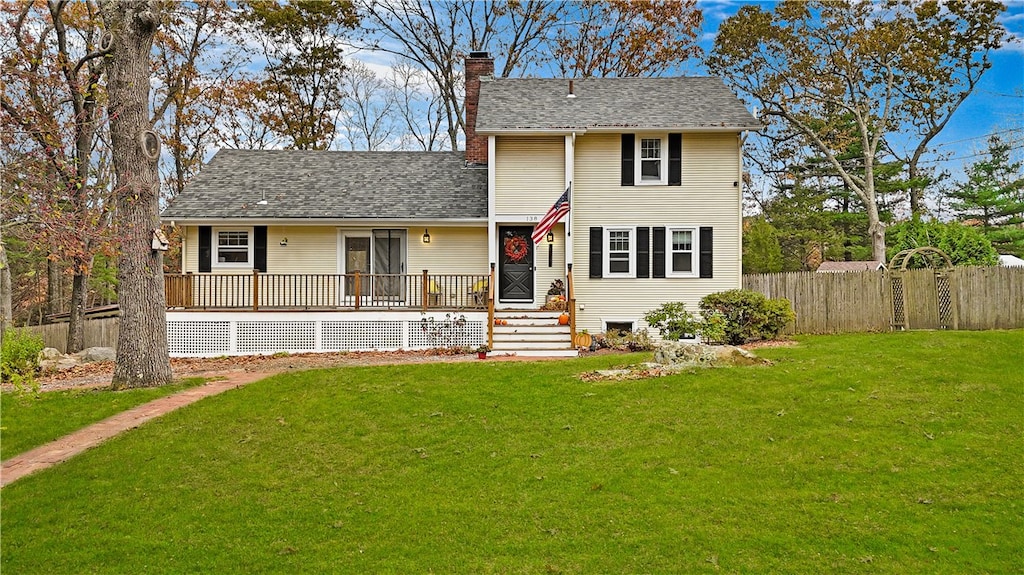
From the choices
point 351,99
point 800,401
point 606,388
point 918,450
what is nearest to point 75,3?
point 351,99

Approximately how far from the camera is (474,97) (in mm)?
20391

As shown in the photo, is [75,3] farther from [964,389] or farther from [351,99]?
[964,389]

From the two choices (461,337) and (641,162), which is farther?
(641,162)

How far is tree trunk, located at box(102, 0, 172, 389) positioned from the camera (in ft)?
36.0

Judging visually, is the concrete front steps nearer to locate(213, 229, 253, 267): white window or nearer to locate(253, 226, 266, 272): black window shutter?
locate(253, 226, 266, 272): black window shutter

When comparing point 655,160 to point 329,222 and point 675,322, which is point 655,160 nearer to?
point 675,322

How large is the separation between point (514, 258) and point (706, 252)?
5.10 metres

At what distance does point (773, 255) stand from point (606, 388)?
18.1 m

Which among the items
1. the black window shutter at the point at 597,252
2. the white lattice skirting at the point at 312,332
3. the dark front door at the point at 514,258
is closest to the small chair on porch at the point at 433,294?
the white lattice skirting at the point at 312,332

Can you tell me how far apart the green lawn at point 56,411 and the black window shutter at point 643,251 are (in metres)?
11.0

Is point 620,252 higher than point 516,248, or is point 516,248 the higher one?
point 516,248

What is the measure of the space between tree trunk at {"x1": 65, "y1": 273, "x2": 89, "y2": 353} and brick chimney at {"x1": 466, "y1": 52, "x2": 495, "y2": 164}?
11640 millimetres

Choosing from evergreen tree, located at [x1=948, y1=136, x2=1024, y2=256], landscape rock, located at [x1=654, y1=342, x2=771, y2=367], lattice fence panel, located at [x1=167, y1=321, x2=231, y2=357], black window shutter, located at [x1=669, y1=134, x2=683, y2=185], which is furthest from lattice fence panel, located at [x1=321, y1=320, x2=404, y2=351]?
evergreen tree, located at [x1=948, y1=136, x2=1024, y2=256]

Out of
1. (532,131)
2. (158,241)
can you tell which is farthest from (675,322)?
(158,241)
